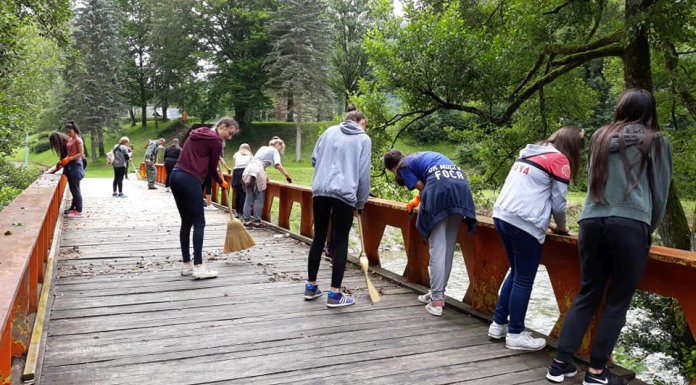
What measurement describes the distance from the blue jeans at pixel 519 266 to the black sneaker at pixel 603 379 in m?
0.56

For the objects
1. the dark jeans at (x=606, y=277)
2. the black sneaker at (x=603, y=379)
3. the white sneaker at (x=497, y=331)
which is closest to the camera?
the dark jeans at (x=606, y=277)

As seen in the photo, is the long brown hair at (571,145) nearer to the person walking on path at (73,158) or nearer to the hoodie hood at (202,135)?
the hoodie hood at (202,135)

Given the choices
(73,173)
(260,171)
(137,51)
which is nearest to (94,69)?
(137,51)

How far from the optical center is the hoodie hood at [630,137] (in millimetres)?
2863

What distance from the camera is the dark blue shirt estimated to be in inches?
175

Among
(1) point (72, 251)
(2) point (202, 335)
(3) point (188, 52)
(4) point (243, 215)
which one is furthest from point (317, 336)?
(3) point (188, 52)

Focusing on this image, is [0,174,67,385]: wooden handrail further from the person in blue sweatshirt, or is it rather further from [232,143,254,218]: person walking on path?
[232,143,254,218]: person walking on path

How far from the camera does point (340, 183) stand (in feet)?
14.3

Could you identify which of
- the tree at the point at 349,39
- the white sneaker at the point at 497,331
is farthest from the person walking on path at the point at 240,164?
the tree at the point at 349,39

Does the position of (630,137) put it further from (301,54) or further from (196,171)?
(301,54)

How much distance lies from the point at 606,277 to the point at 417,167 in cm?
185

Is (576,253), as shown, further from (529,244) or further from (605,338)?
(605,338)

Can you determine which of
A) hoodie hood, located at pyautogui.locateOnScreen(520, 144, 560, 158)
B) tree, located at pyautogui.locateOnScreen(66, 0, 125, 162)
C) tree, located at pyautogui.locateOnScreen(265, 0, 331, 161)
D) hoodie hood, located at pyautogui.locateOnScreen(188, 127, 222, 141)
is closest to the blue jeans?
hoodie hood, located at pyautogui.locateOnScreen(520, 144, 560, 158)

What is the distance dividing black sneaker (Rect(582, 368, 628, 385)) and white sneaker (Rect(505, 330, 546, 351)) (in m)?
0.54
